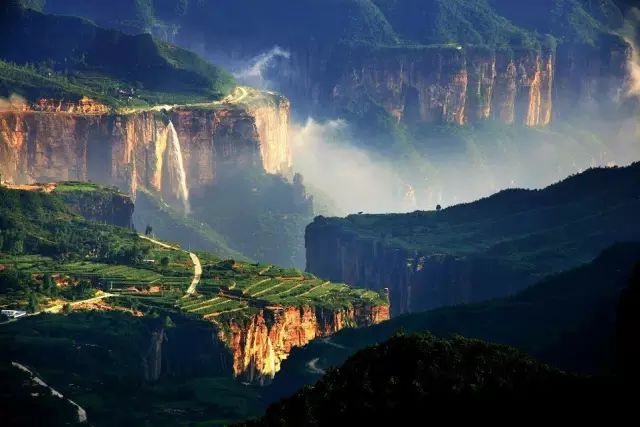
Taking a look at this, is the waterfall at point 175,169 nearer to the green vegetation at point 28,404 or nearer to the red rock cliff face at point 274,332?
the red rock cliff face at point 274,332

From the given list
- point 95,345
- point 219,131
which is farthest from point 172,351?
point 219,131

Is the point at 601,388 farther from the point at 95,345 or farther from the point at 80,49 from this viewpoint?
the point at 80,49

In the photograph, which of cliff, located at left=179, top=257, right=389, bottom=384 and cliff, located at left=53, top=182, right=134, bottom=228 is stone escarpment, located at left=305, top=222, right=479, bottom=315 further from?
cliff, located at left=53, top=182, right=134, bottom=228

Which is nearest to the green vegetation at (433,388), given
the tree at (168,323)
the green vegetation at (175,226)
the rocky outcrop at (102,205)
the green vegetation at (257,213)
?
the tree at (168,323)

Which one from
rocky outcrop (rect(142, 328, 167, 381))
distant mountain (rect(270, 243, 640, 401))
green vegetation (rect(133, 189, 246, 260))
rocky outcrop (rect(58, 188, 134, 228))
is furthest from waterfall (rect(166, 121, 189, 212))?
distant mountain (rect(270, 243, 640, 401))

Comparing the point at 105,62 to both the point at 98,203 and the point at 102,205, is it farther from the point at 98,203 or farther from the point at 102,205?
the point at 102,205
